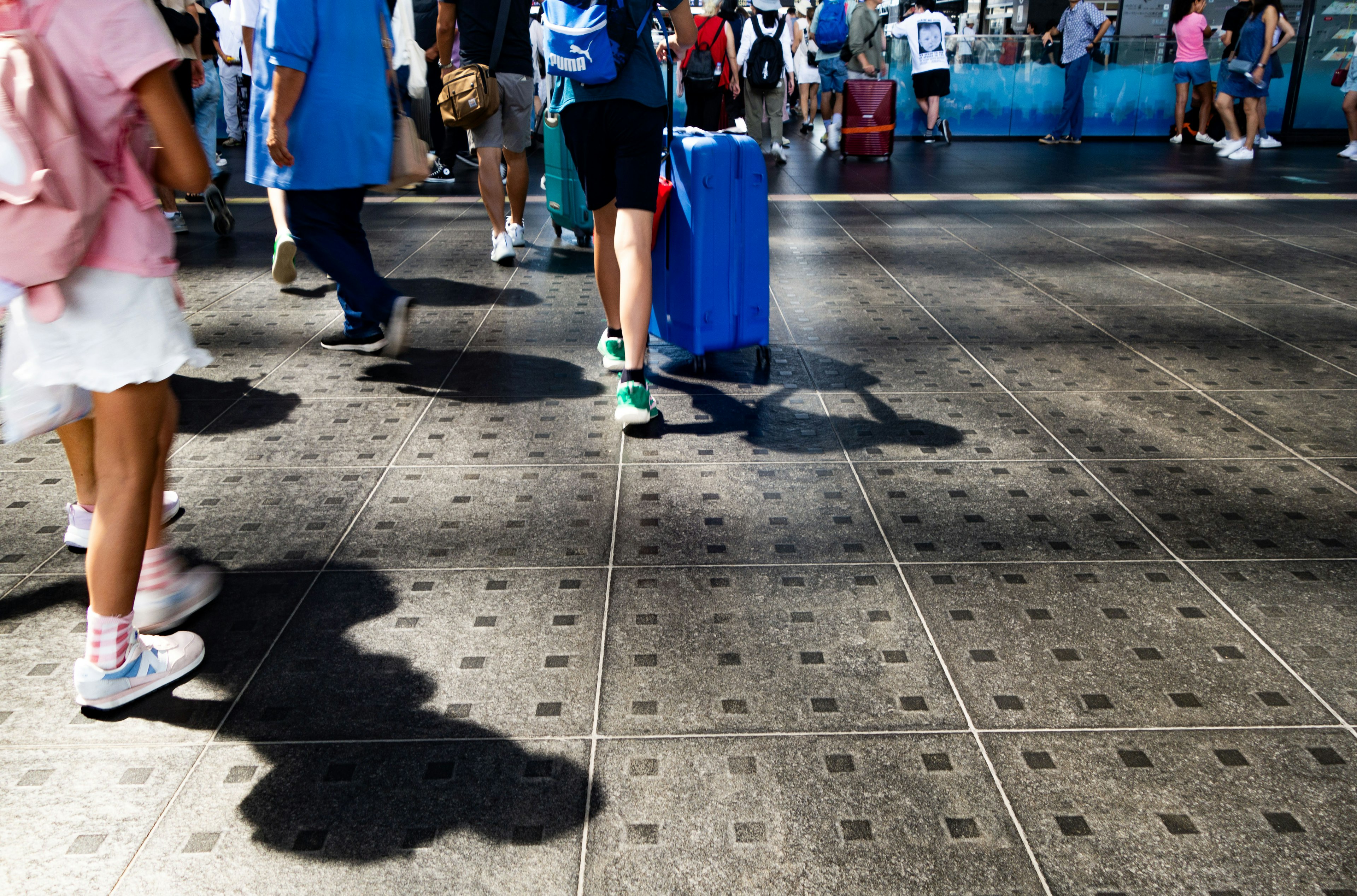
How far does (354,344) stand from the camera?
4.79 meters

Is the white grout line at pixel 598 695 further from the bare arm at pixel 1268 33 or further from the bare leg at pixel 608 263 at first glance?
the bare arm at pixel 1268 33

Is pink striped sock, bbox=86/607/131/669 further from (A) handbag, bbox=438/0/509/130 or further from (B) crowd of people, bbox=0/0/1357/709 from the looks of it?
(A) handbag, bbox=438/0/509/130

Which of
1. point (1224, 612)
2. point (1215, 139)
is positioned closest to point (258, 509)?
point (1224, 612)

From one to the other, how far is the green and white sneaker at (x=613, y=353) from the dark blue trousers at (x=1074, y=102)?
13400mm

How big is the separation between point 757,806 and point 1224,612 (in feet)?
4.73

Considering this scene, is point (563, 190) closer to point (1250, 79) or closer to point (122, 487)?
point (122, 487)

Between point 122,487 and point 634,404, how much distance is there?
6.38ft

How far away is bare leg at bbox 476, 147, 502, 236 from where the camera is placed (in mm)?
6219

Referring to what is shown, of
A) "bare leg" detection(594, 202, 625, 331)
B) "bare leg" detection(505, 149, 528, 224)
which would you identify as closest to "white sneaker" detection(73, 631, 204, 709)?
"bare leg" detection(594, 202, 625, 331)

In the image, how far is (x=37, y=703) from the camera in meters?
2.21

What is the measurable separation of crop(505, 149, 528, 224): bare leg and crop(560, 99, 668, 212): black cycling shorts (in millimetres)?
2807

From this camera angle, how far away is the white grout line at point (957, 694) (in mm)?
1771

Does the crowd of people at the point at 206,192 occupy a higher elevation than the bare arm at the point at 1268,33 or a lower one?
lower

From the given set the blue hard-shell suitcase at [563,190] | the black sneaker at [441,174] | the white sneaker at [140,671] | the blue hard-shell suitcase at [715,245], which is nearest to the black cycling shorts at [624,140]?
the blue hard-shell suitcase at [715,245]
